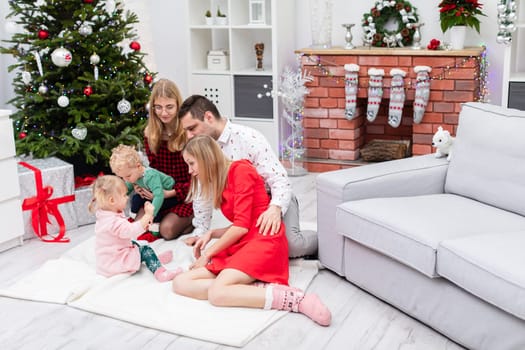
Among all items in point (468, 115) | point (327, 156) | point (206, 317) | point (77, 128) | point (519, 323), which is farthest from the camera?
point (327, 156)

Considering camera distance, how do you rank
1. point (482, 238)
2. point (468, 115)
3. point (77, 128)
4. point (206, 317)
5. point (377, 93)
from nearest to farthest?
point (482, 238)
point (206, 317)
point (468, 115)
point (77, 128)
point (377, 93)

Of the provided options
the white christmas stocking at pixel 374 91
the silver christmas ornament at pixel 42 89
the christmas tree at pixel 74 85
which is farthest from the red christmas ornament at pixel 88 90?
the white christmas stocking at pixel 374 91

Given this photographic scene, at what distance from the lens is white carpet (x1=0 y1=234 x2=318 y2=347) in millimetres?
2752

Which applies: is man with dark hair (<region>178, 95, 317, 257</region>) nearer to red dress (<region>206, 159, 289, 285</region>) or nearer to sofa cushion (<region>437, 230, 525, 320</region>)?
red dress (<region>206, 159, 289, 285</region>)

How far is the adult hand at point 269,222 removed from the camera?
3.03 m

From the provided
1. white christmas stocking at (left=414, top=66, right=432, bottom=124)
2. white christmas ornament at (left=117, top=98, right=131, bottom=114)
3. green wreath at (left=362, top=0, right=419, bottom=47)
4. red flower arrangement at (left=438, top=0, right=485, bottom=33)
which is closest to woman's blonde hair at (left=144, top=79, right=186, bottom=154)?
white christmas ornament at (left=117, top=98, right=131, bottom=114)

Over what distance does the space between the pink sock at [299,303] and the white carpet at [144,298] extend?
0.13 ft

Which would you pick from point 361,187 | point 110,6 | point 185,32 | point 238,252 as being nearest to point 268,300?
point 238,252

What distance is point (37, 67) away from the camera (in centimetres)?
407

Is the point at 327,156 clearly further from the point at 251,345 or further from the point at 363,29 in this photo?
the point at 251,345

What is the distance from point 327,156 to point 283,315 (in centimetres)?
265

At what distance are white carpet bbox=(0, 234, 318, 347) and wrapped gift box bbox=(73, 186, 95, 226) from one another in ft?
1.71

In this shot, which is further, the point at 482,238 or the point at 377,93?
the point at 377,93

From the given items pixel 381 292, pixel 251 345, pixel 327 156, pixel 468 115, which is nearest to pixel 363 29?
pixel 327 156
